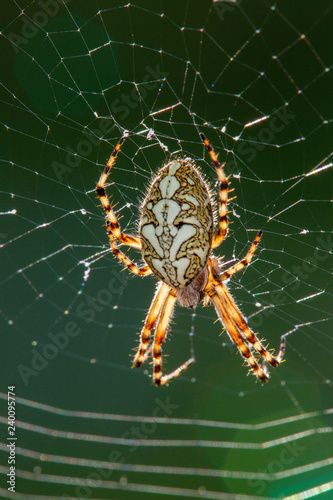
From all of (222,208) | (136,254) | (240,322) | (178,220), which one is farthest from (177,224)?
(240,322)

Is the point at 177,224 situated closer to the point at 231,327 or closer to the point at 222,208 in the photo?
the point at 222,208

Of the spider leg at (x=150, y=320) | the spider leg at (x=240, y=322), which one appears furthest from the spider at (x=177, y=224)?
the spider leg at (x=150, y=320)

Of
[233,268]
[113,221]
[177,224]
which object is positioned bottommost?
[177,224]

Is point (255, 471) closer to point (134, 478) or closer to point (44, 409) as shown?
point (134, 478)

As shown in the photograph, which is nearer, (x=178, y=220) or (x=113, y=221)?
(x=178, y=220)

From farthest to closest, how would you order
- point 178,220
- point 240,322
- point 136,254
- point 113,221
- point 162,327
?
1. point 162,327
2. point 240,322
3. point 136,254
4. point 113,221
5. point 178,220

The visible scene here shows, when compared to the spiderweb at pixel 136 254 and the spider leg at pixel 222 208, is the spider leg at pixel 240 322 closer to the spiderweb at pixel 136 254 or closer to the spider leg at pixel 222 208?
the spiderweb at pixel 136 254

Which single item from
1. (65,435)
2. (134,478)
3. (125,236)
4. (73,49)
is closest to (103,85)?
(73,49)
